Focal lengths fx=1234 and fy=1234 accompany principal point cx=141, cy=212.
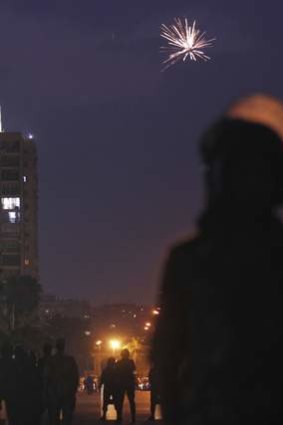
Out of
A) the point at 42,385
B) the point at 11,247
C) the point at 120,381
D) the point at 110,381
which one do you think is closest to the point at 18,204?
the point at 11,247

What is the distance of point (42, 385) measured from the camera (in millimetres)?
19906

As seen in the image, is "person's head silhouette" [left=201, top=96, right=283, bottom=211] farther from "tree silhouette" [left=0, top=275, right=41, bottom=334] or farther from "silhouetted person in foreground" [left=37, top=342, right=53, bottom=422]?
"tree silhouette" [left=0, top=275, right=41, bottom=334]

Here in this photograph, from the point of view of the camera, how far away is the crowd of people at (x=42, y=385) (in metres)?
19.1

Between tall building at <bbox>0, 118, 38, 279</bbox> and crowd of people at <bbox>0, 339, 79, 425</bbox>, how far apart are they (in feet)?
525

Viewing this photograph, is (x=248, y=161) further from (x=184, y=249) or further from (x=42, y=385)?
(x=42, y=385)

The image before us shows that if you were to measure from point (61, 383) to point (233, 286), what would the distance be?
636 inches

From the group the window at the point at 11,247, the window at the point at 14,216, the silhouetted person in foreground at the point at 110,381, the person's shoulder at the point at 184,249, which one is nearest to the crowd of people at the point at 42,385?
the silhouetted person in foreground at the point at 110,381

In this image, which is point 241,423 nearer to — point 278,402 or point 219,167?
point 278,402

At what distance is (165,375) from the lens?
398cm

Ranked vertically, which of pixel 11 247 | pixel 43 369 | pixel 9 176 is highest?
pixel 9 176

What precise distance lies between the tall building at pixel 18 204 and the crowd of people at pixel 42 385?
160 meters

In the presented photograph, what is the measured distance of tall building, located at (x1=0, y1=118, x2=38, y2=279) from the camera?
182m

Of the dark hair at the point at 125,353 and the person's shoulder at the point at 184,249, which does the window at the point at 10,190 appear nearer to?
the dark hair at the point at 125,353

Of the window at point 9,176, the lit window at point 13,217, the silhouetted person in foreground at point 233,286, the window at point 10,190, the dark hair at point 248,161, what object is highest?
the window at point 9,176
